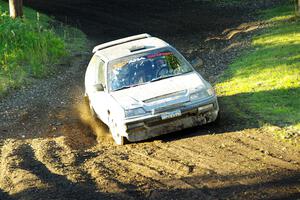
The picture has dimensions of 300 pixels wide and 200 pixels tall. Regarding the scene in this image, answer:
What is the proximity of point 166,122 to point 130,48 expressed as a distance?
2511mm

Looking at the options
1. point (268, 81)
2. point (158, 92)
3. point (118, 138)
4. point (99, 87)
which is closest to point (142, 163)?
point (118, 138)

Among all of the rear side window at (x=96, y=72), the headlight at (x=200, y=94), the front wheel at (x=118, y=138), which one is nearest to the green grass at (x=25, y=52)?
the rear side window at (x=96, y=72)

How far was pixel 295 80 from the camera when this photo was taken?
13.7m

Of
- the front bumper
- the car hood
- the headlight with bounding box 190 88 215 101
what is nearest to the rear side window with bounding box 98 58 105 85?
the car hood

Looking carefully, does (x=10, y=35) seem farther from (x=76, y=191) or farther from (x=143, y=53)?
(x=76, y=191)

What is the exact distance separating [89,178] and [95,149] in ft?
6.03

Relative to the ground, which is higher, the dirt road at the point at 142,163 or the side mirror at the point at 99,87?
the side mirror at the point at 99,87

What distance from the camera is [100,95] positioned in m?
11.8

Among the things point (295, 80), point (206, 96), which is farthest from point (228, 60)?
point (206, 96)

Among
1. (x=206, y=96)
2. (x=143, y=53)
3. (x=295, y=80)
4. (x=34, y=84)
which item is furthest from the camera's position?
(x=34, y=84)

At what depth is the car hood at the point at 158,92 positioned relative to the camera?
1052cm

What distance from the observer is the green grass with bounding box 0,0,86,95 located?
18031mm

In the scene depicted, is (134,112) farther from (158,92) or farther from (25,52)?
(25,52)

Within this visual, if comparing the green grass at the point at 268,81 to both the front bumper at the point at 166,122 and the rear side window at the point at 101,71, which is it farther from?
the rear side window at the point at 101,71
